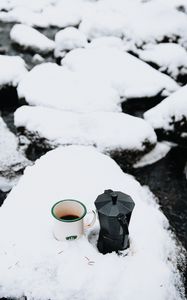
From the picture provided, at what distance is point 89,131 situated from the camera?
5.98 metres

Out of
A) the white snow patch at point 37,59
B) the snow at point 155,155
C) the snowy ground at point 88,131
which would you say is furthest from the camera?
the white snow patch at point 37,59

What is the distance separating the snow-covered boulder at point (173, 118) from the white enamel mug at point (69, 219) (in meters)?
3.61

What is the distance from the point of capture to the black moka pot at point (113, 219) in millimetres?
2908

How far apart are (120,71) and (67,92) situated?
5.04ft

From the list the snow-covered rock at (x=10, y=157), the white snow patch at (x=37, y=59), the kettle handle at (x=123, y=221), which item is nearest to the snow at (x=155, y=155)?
the snow-covered rock at (x=10, y=157)

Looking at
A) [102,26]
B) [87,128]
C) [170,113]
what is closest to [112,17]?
[102,26]

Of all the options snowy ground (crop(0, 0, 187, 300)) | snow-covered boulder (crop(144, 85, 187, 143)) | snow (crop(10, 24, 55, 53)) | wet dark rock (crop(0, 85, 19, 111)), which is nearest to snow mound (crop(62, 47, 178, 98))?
snowy ground (crop(0, 0, 187, 300))

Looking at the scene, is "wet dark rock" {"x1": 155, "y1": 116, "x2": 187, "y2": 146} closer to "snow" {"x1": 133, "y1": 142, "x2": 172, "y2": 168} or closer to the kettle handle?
"snow" {"x1": 133, "y1": 142, "x2": 172, "y2": 168}

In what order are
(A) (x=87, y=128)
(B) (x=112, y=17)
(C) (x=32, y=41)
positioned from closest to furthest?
1. (A) (x=87, y=128)
2. (C) (x=32, y=41)
3. (B) (x=112, y=17)

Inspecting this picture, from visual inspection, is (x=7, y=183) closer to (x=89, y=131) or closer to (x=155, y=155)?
(x=89, y=131)

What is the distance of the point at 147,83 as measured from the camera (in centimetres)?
766

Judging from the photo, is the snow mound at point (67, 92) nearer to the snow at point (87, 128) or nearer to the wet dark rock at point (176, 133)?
the snow at point (87, 128)

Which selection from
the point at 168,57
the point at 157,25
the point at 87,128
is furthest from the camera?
the point at 157,25

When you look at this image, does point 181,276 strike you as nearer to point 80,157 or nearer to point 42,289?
point 42,289
